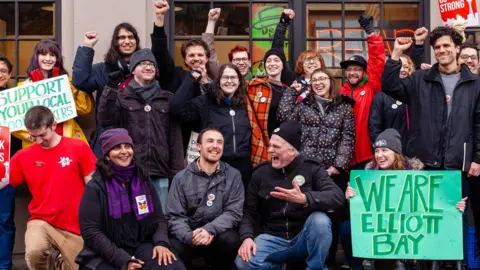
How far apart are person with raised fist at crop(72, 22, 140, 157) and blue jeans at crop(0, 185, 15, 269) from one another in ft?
2.89

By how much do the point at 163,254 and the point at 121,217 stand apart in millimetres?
450

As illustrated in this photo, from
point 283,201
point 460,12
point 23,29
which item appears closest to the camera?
point 283,201

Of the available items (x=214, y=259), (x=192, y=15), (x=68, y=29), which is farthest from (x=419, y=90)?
(x=68, y=29)

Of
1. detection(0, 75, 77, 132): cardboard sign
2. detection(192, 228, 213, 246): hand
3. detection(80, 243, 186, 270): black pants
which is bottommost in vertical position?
detection(80, 243, 186, 270): black pants

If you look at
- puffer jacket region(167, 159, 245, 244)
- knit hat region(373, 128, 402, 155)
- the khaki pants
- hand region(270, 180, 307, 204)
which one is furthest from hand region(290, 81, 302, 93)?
the khaki pants

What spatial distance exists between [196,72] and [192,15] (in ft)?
5.57

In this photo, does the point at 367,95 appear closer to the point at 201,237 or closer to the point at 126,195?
the point at 201,237

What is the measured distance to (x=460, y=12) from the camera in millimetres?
7762

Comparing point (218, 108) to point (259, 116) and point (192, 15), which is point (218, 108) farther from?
point (192, 15)

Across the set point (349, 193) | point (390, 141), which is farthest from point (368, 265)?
point (390, 141)

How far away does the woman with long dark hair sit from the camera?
279 inches

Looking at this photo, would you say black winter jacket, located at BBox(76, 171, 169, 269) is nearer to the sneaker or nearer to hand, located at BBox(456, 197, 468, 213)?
the sneaker

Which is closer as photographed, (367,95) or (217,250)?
(217,250)

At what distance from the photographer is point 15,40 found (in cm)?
847
